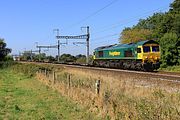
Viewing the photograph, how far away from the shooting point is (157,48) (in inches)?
1700

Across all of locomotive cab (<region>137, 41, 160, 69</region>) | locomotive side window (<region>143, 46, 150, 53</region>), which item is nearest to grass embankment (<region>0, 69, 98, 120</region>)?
locomotive cab (<region>137, 41, 160, 69</region>)

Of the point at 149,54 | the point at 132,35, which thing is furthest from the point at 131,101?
the point at 132,35

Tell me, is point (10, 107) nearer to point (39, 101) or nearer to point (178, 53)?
point (39, 101)

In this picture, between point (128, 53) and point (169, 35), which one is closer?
point (128, 53)

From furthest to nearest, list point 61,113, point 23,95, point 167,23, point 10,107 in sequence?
point 167,23 < point 23,95 < point 10,107 < point 61,113

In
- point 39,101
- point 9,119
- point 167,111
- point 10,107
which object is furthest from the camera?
point 39,101

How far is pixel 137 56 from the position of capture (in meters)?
43.4

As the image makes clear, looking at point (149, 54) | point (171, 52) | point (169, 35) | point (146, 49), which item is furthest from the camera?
point (169, 35)

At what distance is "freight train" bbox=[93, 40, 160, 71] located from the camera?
41719mm

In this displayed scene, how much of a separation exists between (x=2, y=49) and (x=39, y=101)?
85.1m

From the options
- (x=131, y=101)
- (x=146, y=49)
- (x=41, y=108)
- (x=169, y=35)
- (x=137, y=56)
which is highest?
(x=169, y=35)

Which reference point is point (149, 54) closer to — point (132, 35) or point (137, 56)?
point (137, 56)

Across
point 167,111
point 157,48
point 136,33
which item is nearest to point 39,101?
point 167,111

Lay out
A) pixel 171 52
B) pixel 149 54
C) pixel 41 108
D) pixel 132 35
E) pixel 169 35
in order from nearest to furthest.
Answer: pixel 41 108 → pixel 149 54 → pixel 171 52 → pixel 169 35 → pixel 132 35
